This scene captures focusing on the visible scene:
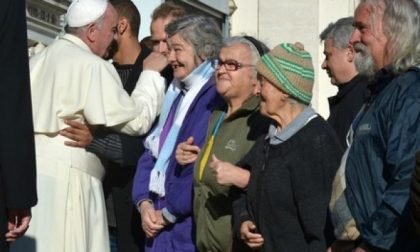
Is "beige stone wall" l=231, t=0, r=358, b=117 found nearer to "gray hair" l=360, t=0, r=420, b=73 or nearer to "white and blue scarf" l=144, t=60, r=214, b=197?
"white and blue scarf" l=144, t=60, r=214, b=197

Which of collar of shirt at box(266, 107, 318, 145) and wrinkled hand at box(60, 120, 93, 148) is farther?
wrinkled hand at box(60, 120, 93, 148)

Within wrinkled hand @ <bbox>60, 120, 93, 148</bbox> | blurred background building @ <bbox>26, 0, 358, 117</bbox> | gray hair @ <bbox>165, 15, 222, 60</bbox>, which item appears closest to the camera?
wrinkled hand @ <bbox>60, 120, 93, 148</bbox>

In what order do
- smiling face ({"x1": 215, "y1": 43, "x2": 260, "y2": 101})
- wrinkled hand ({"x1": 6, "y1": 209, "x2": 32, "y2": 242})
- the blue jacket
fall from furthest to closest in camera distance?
smiling face ({"x1": 215, "y1": 43, "x2": 260, "y2": 101}), wrinkled hand ({"x1": 6, "y1": 209, "x2": 32, "y2": 242}), the blue jacket

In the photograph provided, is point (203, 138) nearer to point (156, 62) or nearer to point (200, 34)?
point (200, 34)

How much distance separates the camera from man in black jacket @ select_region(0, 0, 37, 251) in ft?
20.0

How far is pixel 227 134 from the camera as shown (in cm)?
736

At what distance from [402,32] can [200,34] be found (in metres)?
2.50

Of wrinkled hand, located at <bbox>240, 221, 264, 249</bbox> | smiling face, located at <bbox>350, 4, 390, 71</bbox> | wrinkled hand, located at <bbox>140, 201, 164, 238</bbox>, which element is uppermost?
smiling face, located at <bbox>350, 4, 390, 71</bbox>

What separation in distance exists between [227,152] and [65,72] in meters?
1.18

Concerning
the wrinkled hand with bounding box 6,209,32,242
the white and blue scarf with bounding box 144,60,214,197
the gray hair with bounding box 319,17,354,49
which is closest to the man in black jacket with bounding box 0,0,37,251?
the wrinkled hand with bounding box 6,209,32,242

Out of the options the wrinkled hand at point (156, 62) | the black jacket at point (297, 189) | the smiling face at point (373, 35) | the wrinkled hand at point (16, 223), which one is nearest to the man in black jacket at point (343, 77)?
the wrinkled hand at point (156, 62)

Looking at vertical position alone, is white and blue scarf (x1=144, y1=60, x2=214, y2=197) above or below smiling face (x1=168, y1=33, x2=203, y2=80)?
below

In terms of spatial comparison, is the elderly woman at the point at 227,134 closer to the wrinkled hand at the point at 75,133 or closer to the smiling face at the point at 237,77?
the smiling face at the point at 237,77

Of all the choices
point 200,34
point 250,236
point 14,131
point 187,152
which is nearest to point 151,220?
point 187,152
